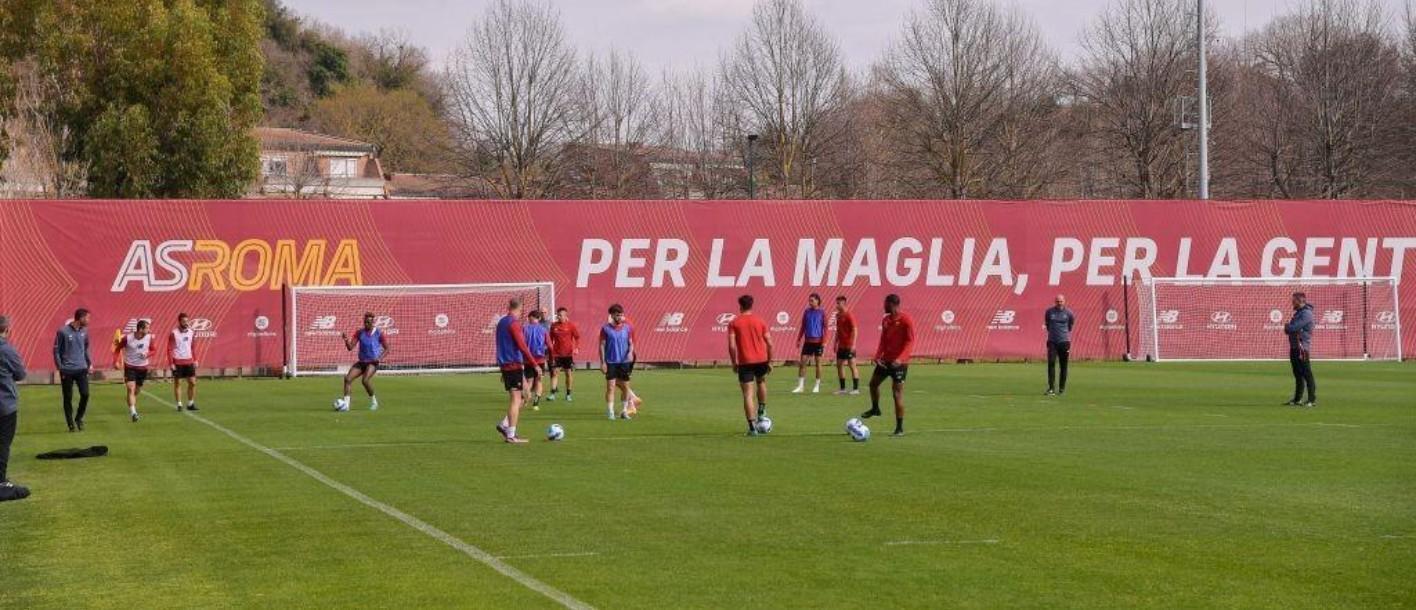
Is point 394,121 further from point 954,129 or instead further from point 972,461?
point 972,461

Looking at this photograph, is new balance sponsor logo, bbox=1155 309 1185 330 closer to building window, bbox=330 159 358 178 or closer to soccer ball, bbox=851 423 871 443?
soccer ball, bbox=851 423 871 443

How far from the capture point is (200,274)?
4453cm

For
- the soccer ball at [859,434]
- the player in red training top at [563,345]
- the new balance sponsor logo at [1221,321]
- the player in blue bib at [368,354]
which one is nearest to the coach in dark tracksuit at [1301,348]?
the soccer ball at [859,434]

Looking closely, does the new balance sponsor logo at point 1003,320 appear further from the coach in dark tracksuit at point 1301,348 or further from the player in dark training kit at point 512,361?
the player in dark training kit at point 512,361

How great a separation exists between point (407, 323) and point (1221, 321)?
24265 mm

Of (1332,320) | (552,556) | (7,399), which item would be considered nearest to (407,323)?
(1332,320)

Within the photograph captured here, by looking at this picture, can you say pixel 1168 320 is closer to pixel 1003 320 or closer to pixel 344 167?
pixel 1003 320

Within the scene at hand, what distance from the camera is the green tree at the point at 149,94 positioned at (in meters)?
57.4

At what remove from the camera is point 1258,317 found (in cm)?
4966

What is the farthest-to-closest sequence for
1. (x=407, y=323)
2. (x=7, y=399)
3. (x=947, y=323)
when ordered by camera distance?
1. (x=947, y=323)
2. (x=407, y=323)
3. (x=7, y=399)

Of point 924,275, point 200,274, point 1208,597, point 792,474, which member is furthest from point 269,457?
point 924,275

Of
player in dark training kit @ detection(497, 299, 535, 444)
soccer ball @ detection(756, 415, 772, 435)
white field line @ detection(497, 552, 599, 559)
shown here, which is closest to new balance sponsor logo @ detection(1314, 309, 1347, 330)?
soccer ball @ detection(756, 415, 772, 435)

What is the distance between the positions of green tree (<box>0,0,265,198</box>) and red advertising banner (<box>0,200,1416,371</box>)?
13.7 meters

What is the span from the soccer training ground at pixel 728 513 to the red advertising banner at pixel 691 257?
60.3 feet
